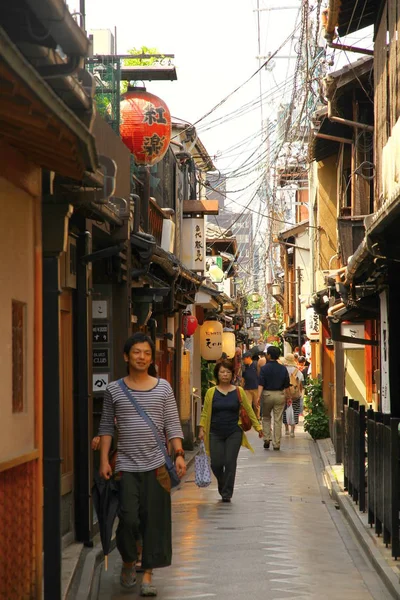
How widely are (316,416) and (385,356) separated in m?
12.2

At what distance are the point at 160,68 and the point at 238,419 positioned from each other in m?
6.51

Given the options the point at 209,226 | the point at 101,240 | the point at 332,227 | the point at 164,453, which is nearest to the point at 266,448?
the point at 332,227

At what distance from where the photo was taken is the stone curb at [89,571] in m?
9.60

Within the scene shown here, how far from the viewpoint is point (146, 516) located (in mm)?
9688

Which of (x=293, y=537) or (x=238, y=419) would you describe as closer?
(x=293, y=537)

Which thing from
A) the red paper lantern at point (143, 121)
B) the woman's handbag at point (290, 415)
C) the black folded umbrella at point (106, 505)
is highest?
the red paper lantern at point (143, 121)

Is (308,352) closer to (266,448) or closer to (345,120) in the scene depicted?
(266,448)

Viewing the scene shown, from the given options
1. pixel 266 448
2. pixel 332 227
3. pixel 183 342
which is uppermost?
pixel 332 227

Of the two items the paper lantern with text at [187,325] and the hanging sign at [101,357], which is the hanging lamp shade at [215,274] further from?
the hanging sign at [101,357]

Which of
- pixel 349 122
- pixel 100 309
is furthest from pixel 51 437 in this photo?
pixel 349 122

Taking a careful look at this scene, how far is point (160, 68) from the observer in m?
19.5

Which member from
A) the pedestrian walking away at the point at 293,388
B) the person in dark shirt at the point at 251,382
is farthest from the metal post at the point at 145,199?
the person in dark shirt at the point at 251,382

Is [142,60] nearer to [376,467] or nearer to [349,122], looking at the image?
[349,122]

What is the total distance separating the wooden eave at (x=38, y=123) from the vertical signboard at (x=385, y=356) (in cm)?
915
